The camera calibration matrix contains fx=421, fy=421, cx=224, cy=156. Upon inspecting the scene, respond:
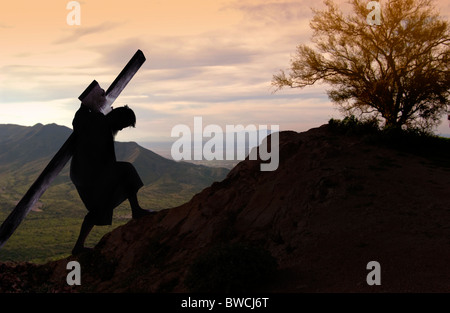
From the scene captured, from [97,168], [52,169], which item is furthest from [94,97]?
[52,169]

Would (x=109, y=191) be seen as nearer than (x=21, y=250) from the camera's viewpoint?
Yes

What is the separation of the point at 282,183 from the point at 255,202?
45.5 inches

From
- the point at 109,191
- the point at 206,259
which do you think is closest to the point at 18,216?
the point at 109,191

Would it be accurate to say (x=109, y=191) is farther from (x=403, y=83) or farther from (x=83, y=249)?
(x=403, y=83)

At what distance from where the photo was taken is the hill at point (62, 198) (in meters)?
65.9

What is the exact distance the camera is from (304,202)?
507 inches

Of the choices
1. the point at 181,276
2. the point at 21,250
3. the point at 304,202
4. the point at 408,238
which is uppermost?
the point at 304,202

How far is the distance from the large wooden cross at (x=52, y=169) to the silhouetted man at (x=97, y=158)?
263 mm

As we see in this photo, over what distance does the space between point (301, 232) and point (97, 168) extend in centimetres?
631

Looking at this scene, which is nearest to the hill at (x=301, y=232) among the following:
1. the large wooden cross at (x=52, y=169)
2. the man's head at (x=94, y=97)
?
the large wooden cross at (x=52, y=169)

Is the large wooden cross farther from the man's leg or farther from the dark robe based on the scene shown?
the man's leg
